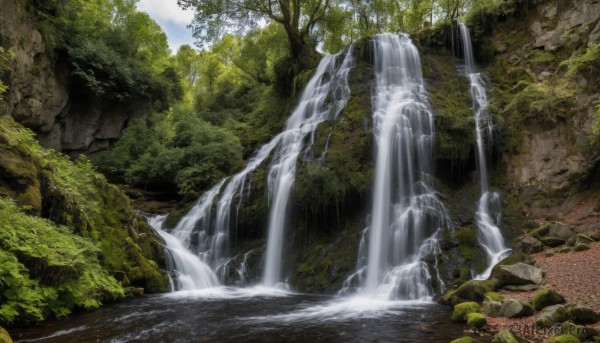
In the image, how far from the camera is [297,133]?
16.9 metres

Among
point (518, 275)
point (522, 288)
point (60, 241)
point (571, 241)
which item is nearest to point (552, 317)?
point (522, 288)

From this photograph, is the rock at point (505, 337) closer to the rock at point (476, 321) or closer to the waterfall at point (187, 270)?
the rock at point (476, 321)

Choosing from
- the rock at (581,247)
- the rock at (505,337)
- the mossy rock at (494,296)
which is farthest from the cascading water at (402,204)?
the rock at (505,337)

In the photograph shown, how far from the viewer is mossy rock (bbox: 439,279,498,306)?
8.32 metres

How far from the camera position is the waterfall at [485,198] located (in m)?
11.1

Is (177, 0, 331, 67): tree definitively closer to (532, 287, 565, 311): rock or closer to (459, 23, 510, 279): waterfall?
(459, 23, 510, 279): waterfall

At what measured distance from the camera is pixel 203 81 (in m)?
36.5

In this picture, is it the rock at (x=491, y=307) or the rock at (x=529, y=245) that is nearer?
the rock at (x=491, y=307)

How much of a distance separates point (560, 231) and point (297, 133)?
32.6 ft

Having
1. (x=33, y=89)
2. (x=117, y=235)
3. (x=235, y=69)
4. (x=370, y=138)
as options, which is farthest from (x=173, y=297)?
(x=235, y=69)

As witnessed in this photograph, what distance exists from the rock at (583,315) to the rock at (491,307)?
1.25 meters

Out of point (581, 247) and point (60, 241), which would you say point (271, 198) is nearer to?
point (60, 241)

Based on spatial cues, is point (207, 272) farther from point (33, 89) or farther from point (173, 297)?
point (33, 89)

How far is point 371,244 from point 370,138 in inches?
163
